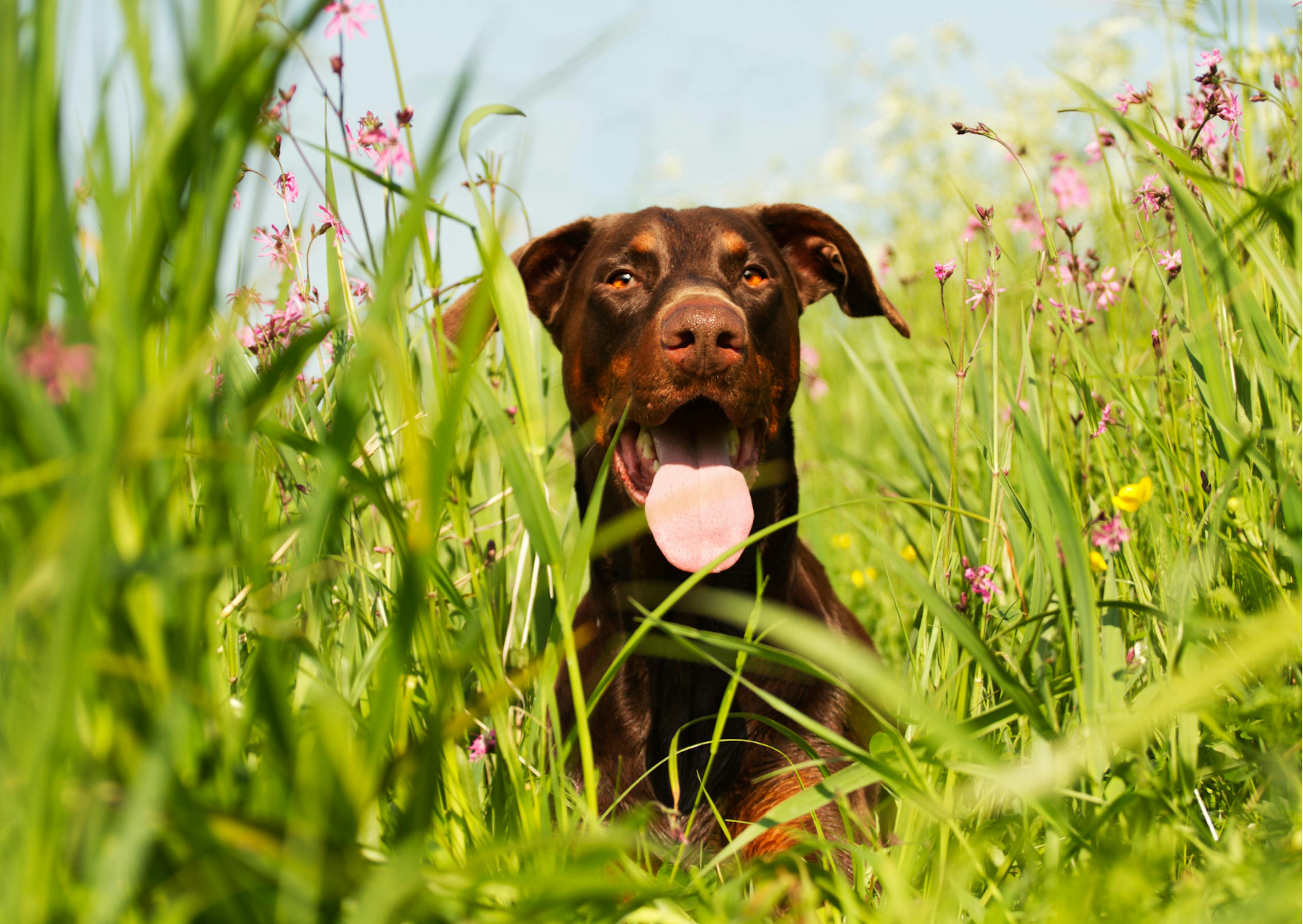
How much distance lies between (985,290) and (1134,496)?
1.90 ft

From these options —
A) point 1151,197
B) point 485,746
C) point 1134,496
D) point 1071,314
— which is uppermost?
point 1151,197

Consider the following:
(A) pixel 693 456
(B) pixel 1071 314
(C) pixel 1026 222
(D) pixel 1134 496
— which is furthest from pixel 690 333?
(C) pixel 1026 222

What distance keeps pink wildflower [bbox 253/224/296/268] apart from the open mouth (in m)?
1.02

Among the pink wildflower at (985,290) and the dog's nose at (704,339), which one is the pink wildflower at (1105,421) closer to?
the pink wildflower at (985,290)

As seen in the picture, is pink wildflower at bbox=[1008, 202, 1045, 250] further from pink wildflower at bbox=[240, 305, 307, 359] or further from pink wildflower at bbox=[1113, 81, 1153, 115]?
pink wildflower at bbox=[240, 305, 307, 359]

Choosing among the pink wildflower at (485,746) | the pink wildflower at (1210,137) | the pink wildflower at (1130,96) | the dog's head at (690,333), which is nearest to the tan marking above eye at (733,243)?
the dog's head at (690,333)

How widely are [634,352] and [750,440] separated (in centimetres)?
43

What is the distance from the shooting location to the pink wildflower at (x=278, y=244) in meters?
2.32

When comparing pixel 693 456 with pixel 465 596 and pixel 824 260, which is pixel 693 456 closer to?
pixel 465 596

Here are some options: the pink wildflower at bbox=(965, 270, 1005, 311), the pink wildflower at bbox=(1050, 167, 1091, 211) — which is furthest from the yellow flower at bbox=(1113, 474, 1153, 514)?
the pink wildflower at bbox=(1050, 167, 1091, 211)

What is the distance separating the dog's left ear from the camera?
3.61m

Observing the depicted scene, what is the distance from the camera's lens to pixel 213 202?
1069mm

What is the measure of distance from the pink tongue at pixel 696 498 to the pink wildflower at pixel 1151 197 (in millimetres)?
1206

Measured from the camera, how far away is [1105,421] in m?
2.65
